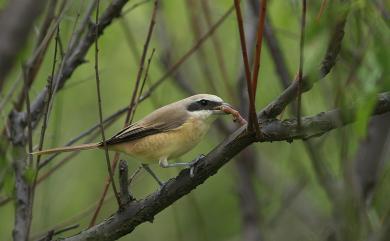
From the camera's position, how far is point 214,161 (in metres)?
2.95

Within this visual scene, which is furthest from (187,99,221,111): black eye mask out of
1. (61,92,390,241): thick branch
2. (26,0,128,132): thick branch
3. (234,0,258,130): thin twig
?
(234,0,258,130): thin twig

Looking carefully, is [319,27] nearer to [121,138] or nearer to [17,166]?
[121,138]

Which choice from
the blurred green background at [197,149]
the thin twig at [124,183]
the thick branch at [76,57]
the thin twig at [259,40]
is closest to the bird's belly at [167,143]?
the thick branch at [76,57]

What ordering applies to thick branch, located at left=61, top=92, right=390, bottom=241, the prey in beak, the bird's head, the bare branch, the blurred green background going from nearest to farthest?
the bare branch
thick branch, located at left=61, top=92, right=390, bottom=241
the prey in beak
the bird's head
the blurred green background

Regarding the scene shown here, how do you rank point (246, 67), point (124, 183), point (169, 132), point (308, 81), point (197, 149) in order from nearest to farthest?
point (246, 67) < point (308, 81) < point (124, 183) < point (169, 132) < point (197, 149)

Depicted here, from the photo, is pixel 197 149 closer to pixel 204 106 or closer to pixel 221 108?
pixel 204 106

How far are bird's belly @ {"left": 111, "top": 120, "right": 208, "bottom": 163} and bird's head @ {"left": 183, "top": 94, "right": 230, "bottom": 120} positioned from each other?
63mm

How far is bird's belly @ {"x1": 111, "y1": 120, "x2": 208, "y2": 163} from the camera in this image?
397 cm

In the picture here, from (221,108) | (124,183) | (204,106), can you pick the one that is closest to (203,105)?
(204,106)

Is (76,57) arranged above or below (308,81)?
above

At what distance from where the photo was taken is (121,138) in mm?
3822

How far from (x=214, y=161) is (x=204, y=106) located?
110 centimetres

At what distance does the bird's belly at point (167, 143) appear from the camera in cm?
397

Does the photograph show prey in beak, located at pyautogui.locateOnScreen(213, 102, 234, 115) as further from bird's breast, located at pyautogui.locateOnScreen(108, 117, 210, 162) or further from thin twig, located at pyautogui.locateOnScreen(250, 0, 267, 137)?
thin twig, located at pyautogui.locateOnScreen(250, 0, 267, 137)
